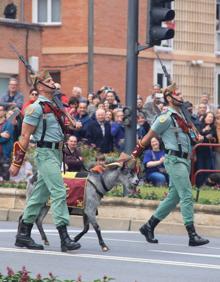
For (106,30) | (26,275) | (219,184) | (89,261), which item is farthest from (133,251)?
(106,30)

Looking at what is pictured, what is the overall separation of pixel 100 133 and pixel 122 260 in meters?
11.0

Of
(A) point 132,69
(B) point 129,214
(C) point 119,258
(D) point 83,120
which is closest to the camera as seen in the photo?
(C) point 119,258

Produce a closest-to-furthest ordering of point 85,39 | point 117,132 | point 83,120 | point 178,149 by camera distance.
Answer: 1. point 178,149
2. point 83,120
3. point 117,132
4. point 85,39

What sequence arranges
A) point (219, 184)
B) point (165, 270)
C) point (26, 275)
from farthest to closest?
point (219, 184) < point (165, 270) < point (26, 275)

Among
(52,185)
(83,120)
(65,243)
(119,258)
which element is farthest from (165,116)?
(83,120)

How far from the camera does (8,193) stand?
886 inches

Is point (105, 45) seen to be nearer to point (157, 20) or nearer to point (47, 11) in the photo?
point (47, 11)

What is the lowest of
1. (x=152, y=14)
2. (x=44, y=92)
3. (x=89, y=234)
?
(x=89, y=234)

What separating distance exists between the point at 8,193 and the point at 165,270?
28.5 ft

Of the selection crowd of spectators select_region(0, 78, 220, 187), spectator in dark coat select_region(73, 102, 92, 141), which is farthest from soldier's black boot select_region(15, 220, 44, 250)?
spectator in dark coat select_region(73, 102, 92, 141)

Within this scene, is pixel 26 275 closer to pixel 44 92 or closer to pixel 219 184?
pixel 44 92

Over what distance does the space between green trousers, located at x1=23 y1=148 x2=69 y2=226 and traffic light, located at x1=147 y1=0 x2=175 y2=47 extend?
17.9ft

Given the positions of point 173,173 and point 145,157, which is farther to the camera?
point 145,157

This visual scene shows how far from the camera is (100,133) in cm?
2591
